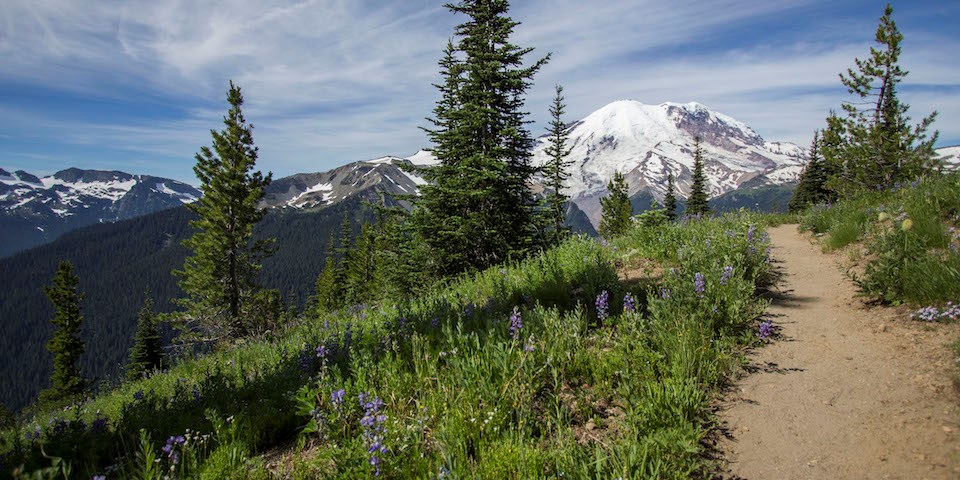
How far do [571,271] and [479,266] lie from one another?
1082 cm

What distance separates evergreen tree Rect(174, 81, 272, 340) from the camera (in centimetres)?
2675

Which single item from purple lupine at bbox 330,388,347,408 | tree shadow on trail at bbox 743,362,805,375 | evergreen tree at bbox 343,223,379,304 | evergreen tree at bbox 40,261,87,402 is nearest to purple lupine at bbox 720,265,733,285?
tree shadow on trail at bbox 743,362,805,375

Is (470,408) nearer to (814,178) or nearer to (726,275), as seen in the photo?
(726,275)

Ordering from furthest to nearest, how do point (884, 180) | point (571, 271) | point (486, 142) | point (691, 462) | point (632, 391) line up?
1. point (884, 180)
2. point (486, 142)
3. point (571, 271)
4. point (632, 391)
5. point (691, 462)

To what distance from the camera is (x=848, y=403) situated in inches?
134

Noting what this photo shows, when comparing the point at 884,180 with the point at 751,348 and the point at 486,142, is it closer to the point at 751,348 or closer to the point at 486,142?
the point at 486,142

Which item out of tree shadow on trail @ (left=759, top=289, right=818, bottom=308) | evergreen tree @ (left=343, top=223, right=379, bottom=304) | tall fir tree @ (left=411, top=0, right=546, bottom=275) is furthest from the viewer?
evergreen tree @ (left=343, top=223, right=379, bottom=304)

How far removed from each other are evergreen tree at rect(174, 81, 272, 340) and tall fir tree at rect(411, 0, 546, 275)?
578 inches

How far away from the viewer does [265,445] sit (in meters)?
3.77

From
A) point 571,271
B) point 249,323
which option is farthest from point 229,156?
point 571,271

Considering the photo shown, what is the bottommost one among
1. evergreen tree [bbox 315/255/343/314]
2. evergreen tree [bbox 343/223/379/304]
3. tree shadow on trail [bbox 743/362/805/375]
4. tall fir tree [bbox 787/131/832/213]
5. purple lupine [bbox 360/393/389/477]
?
evergreen tree [bbox 315/255/343/314]

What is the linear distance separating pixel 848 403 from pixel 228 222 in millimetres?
30549

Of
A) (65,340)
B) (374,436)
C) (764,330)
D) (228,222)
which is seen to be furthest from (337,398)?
(65,340)

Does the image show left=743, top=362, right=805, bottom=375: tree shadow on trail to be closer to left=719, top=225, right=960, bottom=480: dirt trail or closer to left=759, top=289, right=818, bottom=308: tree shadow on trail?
left=719, top=225, right=960, bottom=480: dirt trail
